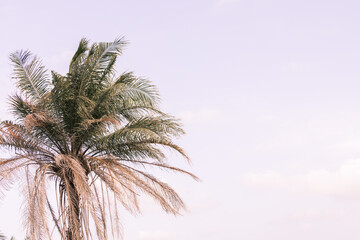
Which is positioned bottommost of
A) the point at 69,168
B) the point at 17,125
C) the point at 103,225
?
the point at 103,225

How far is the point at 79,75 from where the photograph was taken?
15.5m

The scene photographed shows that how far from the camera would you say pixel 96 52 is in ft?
51.5

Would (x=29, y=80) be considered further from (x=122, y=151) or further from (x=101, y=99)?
(x=122, y=151)

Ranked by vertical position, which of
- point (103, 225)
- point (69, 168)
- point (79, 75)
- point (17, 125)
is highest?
point (79, 75)

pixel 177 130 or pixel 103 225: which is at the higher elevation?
pixel 177 130

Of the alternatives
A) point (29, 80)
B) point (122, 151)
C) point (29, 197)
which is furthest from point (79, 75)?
point (29, 197)

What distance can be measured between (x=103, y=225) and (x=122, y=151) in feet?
7.45

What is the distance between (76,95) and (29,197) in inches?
131

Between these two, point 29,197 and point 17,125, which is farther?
point 17,125

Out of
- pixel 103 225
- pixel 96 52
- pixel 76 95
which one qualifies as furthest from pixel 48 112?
pixel 103 225

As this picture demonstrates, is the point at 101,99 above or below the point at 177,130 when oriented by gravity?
above

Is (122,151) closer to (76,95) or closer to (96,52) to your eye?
(76,95)

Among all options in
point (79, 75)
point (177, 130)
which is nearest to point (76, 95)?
point (79, 75)

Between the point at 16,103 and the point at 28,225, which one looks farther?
the point at 16,103
